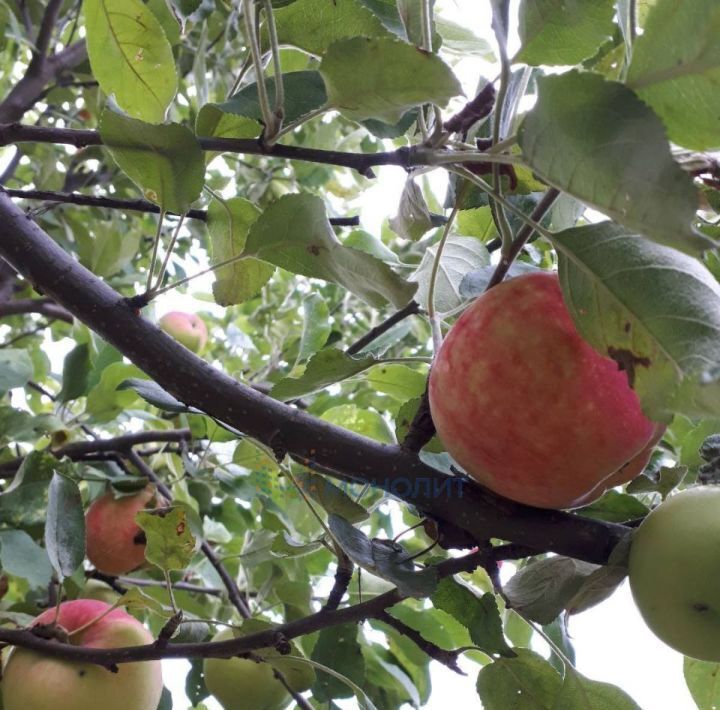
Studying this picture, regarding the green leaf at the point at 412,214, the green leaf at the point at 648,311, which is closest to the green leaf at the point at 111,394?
the green leaf at the point at 412,214

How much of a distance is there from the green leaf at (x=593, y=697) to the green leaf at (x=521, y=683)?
1cm

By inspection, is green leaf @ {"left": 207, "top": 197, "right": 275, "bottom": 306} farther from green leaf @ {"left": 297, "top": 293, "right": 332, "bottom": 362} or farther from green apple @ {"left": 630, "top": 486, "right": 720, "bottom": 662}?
green apple @ {"left": 630, "top": 486, "right": 720, "bottom": 662}

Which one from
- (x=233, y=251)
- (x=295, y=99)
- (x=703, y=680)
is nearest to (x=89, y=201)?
(x=233, y=251)

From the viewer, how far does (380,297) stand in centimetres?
55

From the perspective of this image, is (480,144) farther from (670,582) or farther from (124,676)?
(124,676)

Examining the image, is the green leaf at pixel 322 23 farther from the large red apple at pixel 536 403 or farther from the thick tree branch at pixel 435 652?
the thick tree branch at pixel 435 652

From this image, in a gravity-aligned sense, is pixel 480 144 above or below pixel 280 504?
above

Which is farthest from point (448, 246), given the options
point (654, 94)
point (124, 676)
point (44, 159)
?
point (44, 159)

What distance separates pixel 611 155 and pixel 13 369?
0.88 metres

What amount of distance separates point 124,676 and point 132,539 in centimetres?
39

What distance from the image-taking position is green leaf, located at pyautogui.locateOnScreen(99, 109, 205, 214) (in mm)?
535

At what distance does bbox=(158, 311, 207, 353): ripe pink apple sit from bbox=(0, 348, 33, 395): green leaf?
0.68 m

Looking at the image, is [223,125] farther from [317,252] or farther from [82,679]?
[82,679]

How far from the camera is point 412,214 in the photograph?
0.63m
